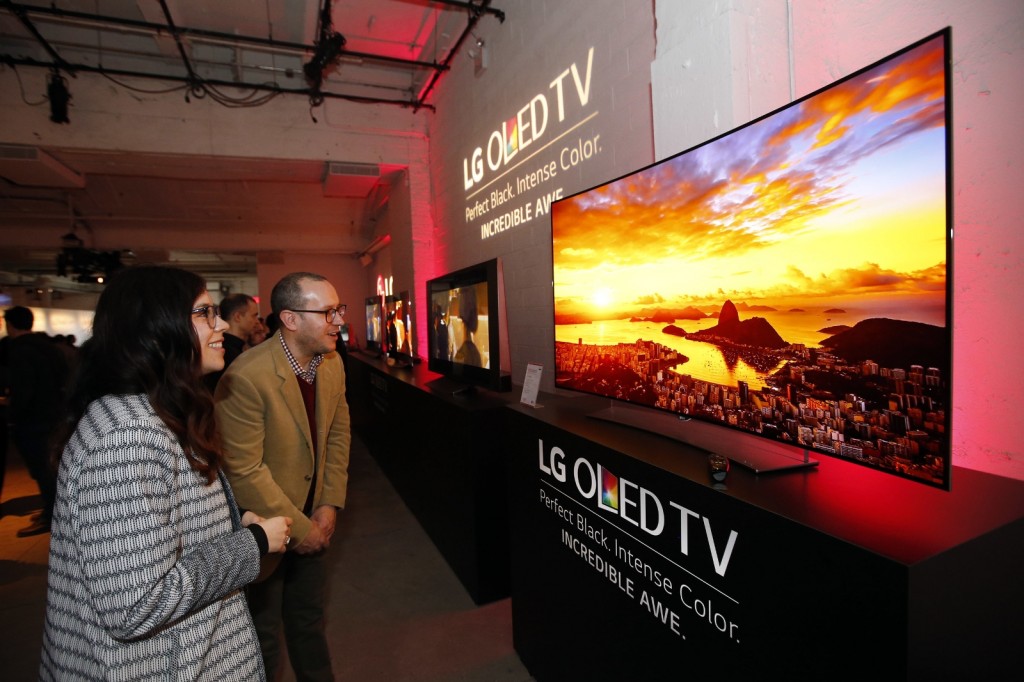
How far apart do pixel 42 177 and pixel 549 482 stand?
6.67 m

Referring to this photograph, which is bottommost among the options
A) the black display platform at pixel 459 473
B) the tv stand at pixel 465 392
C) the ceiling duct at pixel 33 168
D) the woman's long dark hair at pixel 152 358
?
the black display platform at pixel 459 473

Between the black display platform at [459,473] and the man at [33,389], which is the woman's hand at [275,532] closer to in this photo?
the black display platform at [459,473]

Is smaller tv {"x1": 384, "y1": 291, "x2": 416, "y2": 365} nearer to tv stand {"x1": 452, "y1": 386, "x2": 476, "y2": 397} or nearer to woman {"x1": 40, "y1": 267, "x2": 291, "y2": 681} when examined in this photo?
tv stand {"x1": 452, "y1": 386, "x2": 476, "y2": 397}

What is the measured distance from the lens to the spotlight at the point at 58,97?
461 centimetres

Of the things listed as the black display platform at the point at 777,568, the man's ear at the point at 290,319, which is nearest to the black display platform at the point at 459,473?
the black display platform at the point at 777,568

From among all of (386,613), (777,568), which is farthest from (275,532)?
(386,613)

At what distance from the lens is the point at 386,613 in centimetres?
268

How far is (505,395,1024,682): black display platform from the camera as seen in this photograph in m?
0.83

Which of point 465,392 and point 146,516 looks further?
point 465,392

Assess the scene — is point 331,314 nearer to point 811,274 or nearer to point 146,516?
point 146,516

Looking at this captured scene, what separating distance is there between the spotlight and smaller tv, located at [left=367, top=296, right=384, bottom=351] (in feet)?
11.2

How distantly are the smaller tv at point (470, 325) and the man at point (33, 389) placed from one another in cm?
306

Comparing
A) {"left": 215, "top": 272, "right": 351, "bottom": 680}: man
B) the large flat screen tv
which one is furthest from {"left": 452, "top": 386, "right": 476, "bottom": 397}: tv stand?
the large flat screen tv

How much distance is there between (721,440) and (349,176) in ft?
17.6
